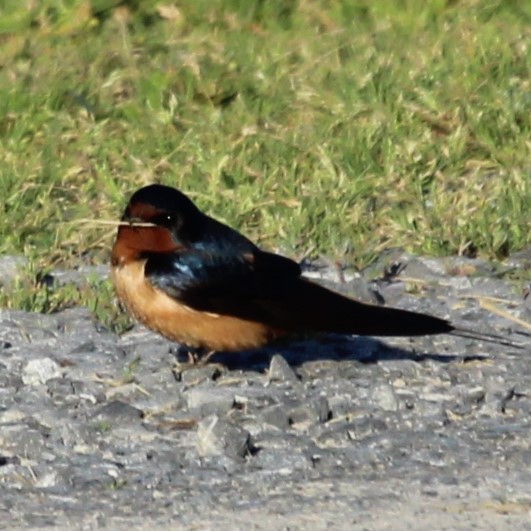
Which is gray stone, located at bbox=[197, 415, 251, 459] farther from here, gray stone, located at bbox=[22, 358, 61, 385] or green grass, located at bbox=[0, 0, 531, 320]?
green grass, located at bbox=[0, 0, 531, 320]

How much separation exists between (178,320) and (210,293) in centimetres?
13

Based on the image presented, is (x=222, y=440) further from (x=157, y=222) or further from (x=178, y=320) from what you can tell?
(x=157, y=222)

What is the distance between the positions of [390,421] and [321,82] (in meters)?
3.19

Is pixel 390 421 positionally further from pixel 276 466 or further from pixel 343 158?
pixel 343 158

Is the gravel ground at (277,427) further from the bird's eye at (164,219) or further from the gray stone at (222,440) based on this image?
the bird's eye at (164,219)

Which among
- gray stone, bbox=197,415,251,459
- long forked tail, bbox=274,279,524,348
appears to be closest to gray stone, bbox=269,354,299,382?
long forked tail, bbox=274,279,524,348

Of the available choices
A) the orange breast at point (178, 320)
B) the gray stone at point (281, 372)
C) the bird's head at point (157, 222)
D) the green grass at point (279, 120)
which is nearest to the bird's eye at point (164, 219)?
the bird's head at point (157, 222)

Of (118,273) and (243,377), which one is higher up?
(118,273)

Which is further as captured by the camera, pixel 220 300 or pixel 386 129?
pixel 386 129

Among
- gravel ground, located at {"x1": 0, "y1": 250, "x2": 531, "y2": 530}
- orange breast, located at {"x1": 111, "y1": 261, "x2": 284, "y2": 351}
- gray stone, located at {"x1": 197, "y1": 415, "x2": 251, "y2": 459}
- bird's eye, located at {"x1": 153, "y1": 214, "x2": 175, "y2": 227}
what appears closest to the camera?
gravel ground, located at {"x1": 0, "y1": 250, "x2": 531, "y2": 530}

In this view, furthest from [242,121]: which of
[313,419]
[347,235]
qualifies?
[313,419]

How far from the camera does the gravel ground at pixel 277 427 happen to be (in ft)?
13.9

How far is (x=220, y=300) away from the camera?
5.34 m

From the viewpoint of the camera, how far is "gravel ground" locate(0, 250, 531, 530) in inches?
167
